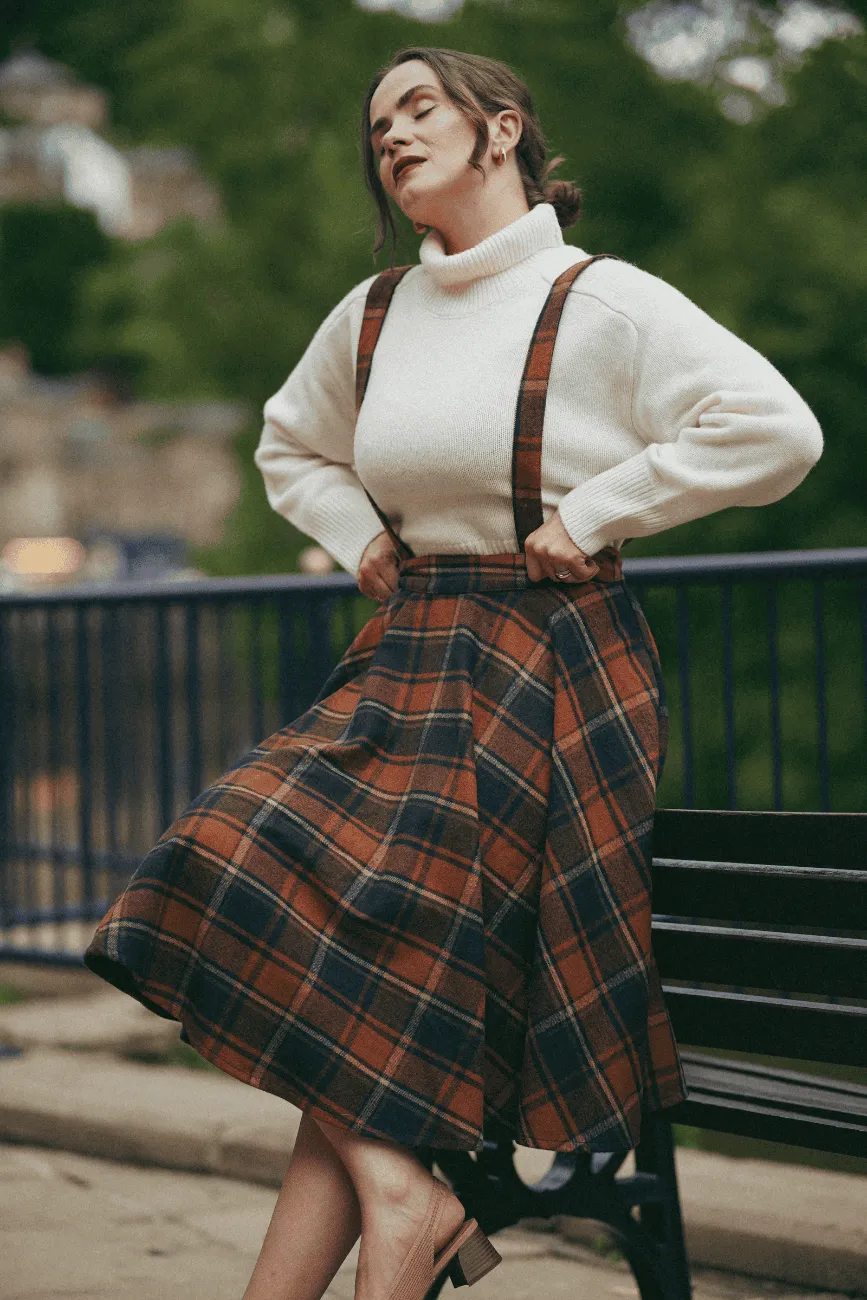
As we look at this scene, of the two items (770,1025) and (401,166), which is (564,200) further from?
(770,1025)

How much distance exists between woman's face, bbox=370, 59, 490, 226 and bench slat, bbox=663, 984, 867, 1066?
4.11 ft

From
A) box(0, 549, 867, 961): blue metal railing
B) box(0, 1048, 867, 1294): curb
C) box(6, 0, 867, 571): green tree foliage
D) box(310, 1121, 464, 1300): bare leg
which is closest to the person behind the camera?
box(310, 1121, 464, 1300): bare leg

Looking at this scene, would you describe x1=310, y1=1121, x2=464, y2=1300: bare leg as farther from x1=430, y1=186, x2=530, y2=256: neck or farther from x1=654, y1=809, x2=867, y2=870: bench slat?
x1=430, y1=186, x2=530, y2=256: neck

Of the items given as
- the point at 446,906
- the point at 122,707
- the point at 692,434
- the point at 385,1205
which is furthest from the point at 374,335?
the point at 122,707

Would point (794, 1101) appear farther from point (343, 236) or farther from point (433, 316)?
point (343, 236)

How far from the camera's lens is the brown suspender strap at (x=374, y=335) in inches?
105

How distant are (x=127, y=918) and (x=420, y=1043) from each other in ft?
1.43

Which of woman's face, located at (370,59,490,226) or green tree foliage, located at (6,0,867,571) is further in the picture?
green tree foliage, located at (6,0,867,571)

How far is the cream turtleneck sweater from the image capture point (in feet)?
7.65

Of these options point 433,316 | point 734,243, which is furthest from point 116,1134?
point 734,243

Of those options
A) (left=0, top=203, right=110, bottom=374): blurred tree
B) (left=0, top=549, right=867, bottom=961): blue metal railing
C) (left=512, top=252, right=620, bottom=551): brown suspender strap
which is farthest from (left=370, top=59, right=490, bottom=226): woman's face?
(left=0, top=203, right=110, bottom=374): blurred tree

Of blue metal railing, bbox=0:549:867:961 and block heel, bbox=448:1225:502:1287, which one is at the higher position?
blue metal railing, bbox=0:549:867:961

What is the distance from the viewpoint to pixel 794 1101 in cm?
248

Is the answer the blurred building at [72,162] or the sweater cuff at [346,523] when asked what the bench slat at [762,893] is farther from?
the blurred building at [72,162]
